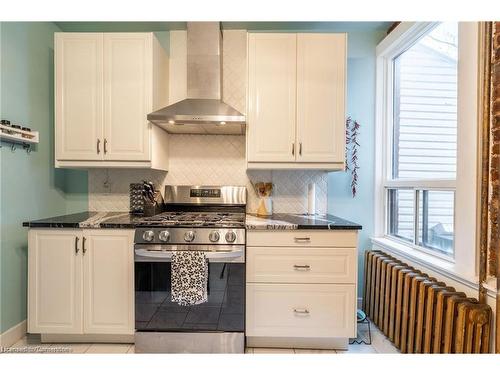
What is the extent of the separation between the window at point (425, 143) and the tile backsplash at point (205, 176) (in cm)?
75

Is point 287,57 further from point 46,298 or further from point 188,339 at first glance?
point 46,298

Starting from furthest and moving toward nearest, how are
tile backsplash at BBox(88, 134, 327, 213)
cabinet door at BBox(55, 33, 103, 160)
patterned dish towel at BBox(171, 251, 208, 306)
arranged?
tile backsplash at BBox(88, 134, 327, 213) < cabinet door at BBox(55, 33, 103, 160) < patterned dish towel at BBox(171, 251, 208, 306)

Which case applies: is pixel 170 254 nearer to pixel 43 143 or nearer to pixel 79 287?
pixel 79 287

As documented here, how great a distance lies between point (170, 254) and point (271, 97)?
4.74 feet

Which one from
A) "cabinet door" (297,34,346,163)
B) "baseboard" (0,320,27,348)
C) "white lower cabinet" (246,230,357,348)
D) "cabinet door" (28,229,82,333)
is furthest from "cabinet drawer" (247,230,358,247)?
"baseboard" (0,320,27,348)

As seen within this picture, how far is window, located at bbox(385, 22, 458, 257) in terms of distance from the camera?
6.40 feet

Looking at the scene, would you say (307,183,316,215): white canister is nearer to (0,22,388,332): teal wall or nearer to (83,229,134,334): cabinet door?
(0,22,388,332): teal wall

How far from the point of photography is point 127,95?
7.54 feet

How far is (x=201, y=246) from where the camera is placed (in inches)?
77.1

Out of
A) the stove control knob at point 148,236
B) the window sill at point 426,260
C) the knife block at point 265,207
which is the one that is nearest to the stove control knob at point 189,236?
the stove control knob at point 148,236

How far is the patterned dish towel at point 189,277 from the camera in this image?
191 centimetres

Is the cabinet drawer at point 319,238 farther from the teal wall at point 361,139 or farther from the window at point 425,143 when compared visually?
the teal wall at point 361,139

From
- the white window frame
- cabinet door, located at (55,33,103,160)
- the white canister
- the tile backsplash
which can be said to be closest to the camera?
the white window frame

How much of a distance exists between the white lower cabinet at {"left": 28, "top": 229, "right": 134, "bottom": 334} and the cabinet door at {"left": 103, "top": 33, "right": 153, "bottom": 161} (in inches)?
30.2
